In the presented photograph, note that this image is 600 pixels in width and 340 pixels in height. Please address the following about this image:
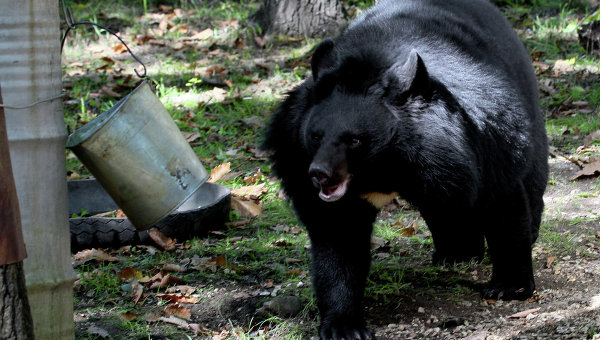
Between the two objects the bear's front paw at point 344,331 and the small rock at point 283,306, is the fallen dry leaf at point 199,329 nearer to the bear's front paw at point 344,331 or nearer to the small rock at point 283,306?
the small rock at point 283,306

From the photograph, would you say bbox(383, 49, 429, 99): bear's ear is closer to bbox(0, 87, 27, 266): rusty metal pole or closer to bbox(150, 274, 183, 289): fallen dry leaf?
bbox(0, 87, 27, 266): rusty metal pole

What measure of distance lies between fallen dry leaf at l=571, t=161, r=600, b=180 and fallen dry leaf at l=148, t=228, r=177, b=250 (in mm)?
2809

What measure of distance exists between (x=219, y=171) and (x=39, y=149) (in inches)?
120

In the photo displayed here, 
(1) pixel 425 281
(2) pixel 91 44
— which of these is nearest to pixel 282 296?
(1) pixel 425 281

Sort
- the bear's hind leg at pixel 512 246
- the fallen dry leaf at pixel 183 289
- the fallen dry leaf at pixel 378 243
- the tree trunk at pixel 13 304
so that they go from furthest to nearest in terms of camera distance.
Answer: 1. the fallen dry leaf at pixel 378 243
2. the fallen dry leaf at pixel 183 289
3. the bear's hind leg at pixel 512 246
4. the tree trunk at pixel 13 304

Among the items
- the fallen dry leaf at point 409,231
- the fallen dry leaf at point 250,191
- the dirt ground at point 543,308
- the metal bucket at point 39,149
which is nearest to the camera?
the metal bucket at point 39,149

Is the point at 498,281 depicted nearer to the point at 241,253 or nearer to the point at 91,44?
the point at 241,253

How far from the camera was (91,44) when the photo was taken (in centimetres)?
891

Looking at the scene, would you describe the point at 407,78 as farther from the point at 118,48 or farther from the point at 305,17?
the point at 118,48

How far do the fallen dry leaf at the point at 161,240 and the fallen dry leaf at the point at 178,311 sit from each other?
101 centimetres

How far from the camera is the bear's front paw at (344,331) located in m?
3.29

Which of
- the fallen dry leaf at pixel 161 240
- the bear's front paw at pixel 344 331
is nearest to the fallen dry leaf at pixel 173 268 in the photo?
the fallen dry leaf at pixel 161 240

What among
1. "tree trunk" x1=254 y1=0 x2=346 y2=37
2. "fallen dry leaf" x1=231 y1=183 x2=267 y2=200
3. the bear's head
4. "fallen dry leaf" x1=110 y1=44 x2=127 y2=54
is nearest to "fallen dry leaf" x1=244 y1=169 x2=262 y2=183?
"fallen dry leaf" x1=231 y1=183 x2=267 y2=200

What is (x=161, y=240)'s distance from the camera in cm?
457
